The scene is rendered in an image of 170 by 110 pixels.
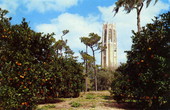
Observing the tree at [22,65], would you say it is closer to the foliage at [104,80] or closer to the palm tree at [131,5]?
the palm tree at [131,5]

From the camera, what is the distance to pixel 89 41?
98.4ft

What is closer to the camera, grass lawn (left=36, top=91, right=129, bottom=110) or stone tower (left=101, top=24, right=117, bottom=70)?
grass lawn (left=36, top=91, right=129, bottom=110)

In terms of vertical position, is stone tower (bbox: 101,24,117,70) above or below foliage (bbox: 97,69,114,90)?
above

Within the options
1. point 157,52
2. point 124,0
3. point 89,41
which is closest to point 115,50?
point 89,41

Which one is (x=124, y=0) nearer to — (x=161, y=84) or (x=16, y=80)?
(x=161, y=84)

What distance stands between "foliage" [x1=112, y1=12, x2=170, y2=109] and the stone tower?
330 feet

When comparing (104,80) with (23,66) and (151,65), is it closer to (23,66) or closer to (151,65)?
(151,65)

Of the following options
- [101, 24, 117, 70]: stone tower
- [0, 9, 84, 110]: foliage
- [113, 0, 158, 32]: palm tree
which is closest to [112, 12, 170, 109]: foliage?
[0, 9, 84, 110]: foliage

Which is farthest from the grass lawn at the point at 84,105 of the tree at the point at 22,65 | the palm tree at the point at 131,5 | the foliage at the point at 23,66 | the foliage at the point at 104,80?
the foliage at the point at 104,80

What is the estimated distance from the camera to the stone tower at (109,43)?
366 feet

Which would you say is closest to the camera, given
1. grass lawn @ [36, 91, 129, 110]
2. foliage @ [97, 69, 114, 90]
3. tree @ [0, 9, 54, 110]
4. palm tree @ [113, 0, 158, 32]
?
tree @ [0, 9, 54, 110]

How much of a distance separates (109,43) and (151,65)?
107 meters

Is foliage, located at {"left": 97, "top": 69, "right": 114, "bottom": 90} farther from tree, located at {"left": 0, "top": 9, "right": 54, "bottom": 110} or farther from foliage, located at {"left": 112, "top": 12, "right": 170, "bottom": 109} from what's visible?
tree, located at {"left": 0, "top": 9, "right": 54, "bottom": 110}

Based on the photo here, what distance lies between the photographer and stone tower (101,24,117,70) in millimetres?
111688
